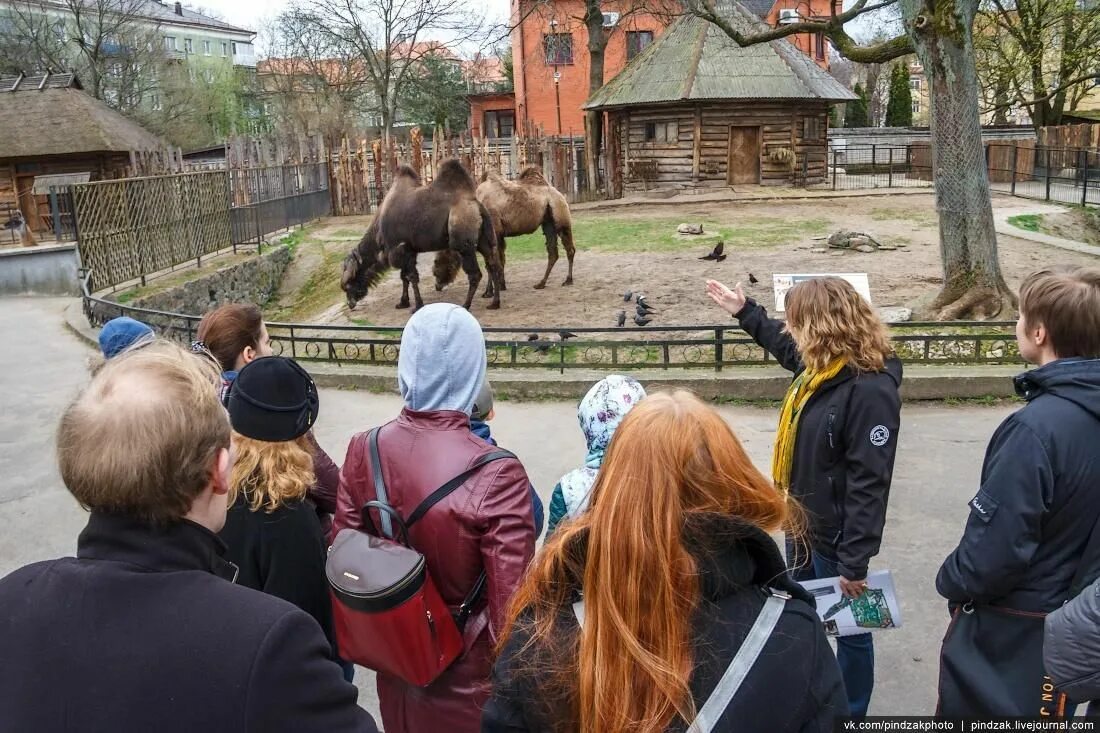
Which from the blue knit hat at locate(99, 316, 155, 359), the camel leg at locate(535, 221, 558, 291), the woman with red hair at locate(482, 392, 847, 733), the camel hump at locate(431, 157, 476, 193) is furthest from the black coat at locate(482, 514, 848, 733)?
the camel leg at locate(535, 221, 558, 291)

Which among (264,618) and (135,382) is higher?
(135,382)

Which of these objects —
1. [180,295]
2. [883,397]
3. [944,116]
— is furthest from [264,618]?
[180,295]

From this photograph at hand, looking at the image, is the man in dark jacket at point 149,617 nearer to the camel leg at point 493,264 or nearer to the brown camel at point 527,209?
the camel leg at point 493,264

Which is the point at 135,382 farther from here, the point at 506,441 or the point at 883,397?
the point at 506,441

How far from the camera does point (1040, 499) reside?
7.91 ft

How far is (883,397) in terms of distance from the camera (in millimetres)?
3201

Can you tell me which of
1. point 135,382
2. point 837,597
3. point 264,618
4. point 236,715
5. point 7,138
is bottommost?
point 837,597

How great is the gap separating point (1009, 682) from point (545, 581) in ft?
5.50

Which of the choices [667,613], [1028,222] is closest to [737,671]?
[667,613]

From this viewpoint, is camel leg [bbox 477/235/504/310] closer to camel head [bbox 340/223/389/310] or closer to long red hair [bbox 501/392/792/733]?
camel head [bbox 340/223/389/310]

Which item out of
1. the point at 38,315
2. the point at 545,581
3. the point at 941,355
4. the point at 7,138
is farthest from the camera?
the point at 7,138

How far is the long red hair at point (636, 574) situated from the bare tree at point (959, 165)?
8681 mm

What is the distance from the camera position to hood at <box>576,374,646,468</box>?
257 centimetres

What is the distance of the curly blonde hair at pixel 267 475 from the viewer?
270 centimetres
